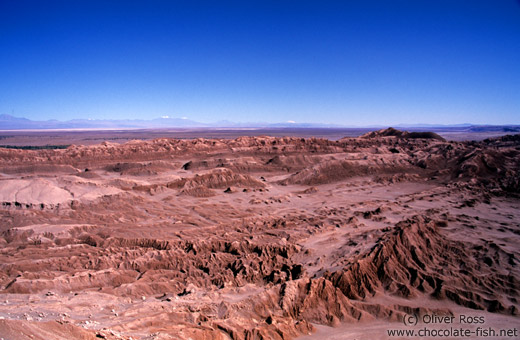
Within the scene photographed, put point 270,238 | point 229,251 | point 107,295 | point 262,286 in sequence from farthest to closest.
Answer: point 270,238 → point 229,251 → point 262,286 → point 107,295

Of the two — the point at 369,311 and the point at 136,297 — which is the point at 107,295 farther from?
the point at 369,311

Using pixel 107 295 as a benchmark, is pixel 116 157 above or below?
above

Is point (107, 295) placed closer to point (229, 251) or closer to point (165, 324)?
point (165, 324)

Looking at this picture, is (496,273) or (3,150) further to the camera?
(3,150)

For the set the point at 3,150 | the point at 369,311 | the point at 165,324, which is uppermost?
the point at 3,150

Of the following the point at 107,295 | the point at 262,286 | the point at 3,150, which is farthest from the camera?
the point at 3,150

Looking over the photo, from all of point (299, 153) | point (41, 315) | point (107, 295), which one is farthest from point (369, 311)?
point (299, 153)
